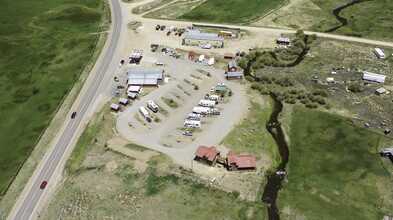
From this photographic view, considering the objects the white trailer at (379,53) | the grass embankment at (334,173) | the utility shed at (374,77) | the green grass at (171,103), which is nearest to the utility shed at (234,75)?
the green grass at (171,103)

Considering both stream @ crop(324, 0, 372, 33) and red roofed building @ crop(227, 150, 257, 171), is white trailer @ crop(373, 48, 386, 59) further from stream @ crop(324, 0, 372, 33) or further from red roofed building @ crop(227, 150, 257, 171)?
red roofed building @ crop(227, 150, 257, 171)

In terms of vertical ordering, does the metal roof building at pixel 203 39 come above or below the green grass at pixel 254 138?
above

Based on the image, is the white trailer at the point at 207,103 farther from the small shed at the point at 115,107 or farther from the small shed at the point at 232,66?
the small shed at the point at 115,107

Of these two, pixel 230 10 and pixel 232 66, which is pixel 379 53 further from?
pixel 230 10

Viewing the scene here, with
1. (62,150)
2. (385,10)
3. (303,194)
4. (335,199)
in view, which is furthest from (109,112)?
(385,10)

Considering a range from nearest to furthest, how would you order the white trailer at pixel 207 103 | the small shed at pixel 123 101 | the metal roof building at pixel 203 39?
the white trailer at pixel 207 103, the small shed at pixel 123 101, the metal roof building at pixel 203 39

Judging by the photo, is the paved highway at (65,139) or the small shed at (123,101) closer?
the paved highway at (65,139)

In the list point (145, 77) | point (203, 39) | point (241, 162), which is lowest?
point (241, 162)

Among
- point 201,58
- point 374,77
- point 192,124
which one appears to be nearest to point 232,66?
point 201,58
